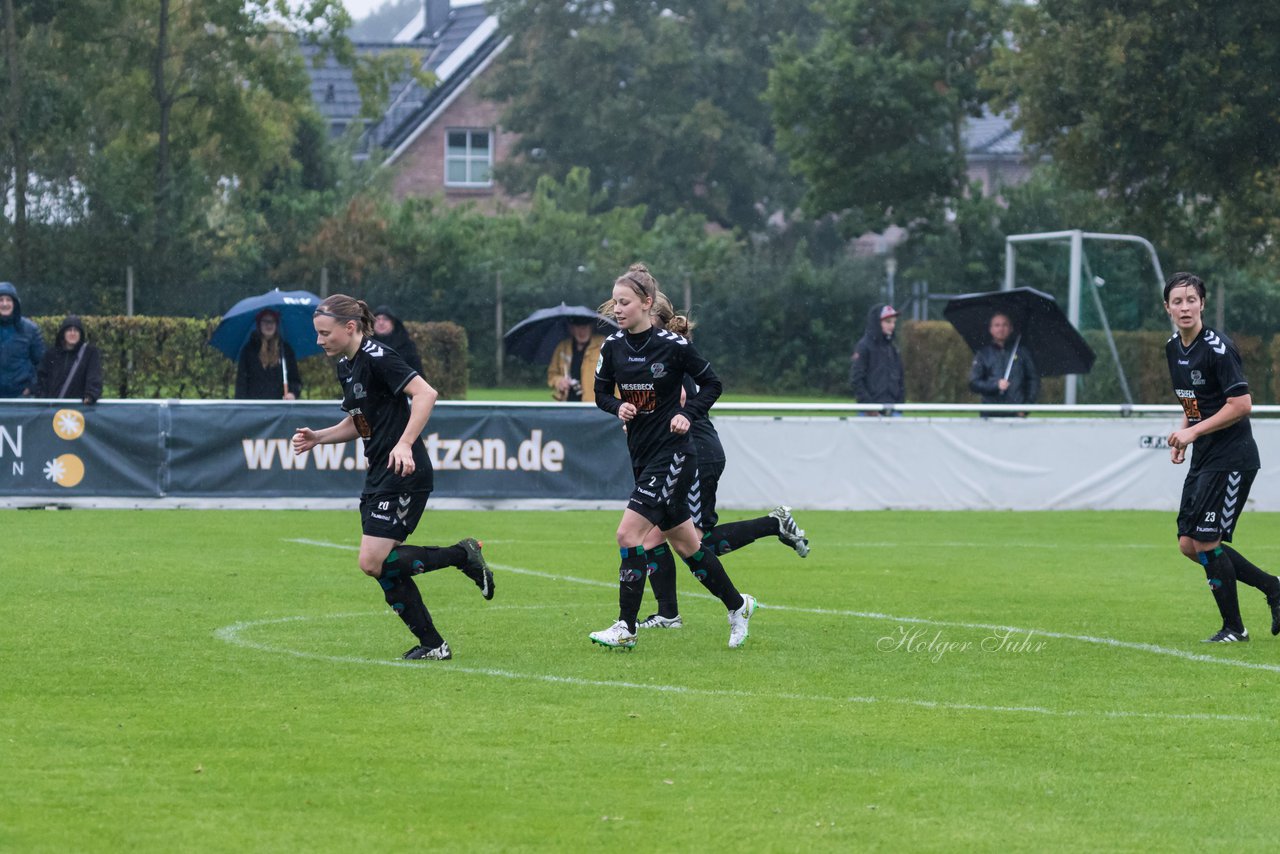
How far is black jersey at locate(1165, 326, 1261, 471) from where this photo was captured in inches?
382

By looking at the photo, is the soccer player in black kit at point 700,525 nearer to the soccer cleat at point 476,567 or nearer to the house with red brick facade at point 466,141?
the soccer cleat at point 476,567

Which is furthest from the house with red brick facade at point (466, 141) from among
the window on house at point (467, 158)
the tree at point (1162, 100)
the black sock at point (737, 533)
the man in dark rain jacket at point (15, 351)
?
the black sock at point (737, 533)

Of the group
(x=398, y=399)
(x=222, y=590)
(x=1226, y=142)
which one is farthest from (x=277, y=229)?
(x=398, y=399)

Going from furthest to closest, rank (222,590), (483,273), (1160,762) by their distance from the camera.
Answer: (483,273) → (222,590) → (1160,762)

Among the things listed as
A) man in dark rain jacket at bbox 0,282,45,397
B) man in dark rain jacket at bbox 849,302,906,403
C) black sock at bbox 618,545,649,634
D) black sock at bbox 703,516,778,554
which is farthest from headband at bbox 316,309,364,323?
man in dark rain jacket at bbox 849,302,906,403

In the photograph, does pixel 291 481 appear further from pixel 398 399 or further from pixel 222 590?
pixel 398 399

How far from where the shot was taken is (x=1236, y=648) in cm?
979

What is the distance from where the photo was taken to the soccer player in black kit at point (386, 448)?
28.9ft

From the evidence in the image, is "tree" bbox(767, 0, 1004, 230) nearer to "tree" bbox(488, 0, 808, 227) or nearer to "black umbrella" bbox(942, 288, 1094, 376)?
"tree" bbox(488, 0, 808, 227)

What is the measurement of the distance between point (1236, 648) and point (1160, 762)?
3.23 m

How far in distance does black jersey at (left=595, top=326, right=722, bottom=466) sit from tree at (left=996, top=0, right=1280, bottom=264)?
1987cm

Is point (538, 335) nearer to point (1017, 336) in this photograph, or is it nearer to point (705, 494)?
point (1017, 336)

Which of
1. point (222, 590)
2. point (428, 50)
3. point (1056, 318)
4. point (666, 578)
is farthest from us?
point (428, 50)

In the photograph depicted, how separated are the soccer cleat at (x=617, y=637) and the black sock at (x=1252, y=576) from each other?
316 cm
